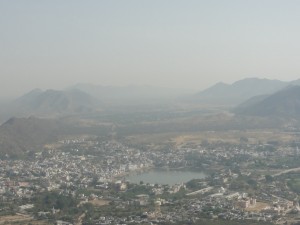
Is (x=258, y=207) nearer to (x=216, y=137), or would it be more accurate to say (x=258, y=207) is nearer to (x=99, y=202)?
(x=99, y=202)

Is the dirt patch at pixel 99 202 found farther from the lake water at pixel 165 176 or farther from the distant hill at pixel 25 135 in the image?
the distant hill at pixel 25 135

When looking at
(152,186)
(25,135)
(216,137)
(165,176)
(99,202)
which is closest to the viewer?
(99,202)

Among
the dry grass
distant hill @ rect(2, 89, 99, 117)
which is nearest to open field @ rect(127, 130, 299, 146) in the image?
the dry grass

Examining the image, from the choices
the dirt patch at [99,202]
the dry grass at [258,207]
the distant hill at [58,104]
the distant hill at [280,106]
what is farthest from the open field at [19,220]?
the distant hill at [58,104]

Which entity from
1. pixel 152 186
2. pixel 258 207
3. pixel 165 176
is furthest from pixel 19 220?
pixel 165 176

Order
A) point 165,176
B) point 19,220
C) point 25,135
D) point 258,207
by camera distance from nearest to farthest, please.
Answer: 1. point 19,220
2. point 258,207
3. point 165,176
4. point 25,135

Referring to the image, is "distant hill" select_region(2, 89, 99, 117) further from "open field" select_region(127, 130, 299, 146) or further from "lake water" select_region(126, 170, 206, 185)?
"lake water" select_region(126, 170, 206, 185)
